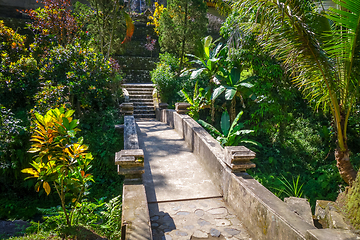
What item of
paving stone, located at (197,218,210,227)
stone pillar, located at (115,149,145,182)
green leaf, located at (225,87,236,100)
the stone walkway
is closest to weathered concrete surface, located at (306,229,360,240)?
the stone walkway

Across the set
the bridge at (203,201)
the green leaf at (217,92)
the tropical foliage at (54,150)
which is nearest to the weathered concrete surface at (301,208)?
the bridge at (203,201)

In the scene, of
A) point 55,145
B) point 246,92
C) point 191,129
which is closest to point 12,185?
point 55,145

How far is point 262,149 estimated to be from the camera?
9.69 metres

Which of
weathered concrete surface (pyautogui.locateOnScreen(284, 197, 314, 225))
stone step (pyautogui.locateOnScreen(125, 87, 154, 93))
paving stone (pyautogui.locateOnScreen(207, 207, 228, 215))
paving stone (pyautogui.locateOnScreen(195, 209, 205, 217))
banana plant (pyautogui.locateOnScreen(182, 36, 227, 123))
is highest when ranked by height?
banana plant (pyautogui.locateOnScreen(182, 36, 227, 123))

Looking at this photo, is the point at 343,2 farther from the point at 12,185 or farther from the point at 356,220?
the point at 12,185

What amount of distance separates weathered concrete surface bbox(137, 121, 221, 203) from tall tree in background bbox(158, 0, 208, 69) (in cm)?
608

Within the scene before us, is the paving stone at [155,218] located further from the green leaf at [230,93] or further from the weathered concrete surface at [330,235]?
the green leaf at [230,93]

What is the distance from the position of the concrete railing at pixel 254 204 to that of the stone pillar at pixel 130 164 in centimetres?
156

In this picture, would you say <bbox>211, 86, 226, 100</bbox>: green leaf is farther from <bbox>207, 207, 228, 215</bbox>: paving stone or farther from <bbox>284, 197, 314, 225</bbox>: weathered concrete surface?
<bbox>207, 207, 228, 215</bbox>: paving stone

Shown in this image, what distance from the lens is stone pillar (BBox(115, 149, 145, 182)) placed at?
155 inches

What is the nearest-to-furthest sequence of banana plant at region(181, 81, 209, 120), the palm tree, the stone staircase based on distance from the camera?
the palm tree → banana plant at region(181, 81, 209, 120) → the stone staircase

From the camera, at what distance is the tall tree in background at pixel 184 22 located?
36.7ft

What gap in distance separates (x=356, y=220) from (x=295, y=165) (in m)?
5.88

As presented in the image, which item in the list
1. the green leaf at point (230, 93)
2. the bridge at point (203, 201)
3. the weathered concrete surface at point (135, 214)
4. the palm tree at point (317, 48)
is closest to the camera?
the weathered concrete surface at point (135, 214)
